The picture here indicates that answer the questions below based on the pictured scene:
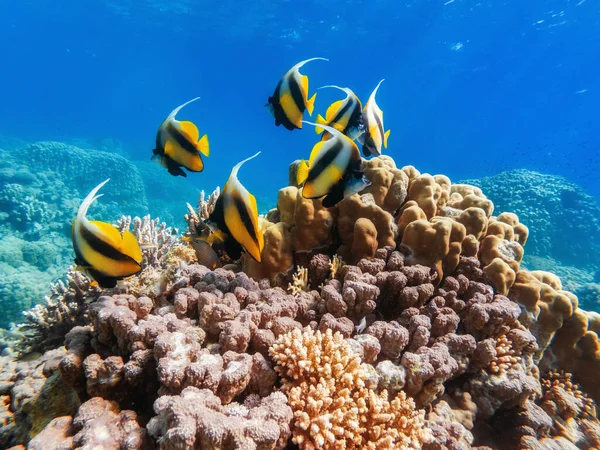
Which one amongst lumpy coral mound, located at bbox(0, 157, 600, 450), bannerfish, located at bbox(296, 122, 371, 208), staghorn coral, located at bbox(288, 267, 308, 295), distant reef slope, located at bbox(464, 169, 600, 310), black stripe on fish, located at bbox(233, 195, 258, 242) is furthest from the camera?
distant reef slope, located at bbox(464, 169, 600, 310)

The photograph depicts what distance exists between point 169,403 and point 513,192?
820 inches

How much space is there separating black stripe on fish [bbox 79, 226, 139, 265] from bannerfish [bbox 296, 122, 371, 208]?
1144 millimetres

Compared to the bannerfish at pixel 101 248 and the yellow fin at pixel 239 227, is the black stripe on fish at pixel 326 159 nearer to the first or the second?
the yellow fin at pixel 239 227

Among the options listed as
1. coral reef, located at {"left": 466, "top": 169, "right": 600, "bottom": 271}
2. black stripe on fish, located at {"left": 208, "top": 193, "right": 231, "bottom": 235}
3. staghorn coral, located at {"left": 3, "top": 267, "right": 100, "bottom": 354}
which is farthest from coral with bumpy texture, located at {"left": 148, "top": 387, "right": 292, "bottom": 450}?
coral reef, located at {"left": 466, "top": 169, "right": 600, "bottom": 271}

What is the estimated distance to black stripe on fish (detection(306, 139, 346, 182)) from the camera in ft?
6.77

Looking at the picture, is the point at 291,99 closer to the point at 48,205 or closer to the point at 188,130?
the point at 188,130

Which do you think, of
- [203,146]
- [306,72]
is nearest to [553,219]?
[203,146]

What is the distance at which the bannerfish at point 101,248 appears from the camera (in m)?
1.75

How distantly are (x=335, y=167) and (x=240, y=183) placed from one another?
63 cm

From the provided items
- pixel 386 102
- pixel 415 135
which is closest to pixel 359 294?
pixel 386 102

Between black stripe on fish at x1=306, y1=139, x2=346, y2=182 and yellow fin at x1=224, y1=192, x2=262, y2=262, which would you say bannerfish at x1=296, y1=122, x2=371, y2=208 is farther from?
yellow fin at x1=224, y1=192, x2=262, y2=262

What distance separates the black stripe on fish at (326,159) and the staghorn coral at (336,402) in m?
1.10

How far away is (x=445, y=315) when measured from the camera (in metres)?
2.98

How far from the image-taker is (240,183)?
183 centimetres
